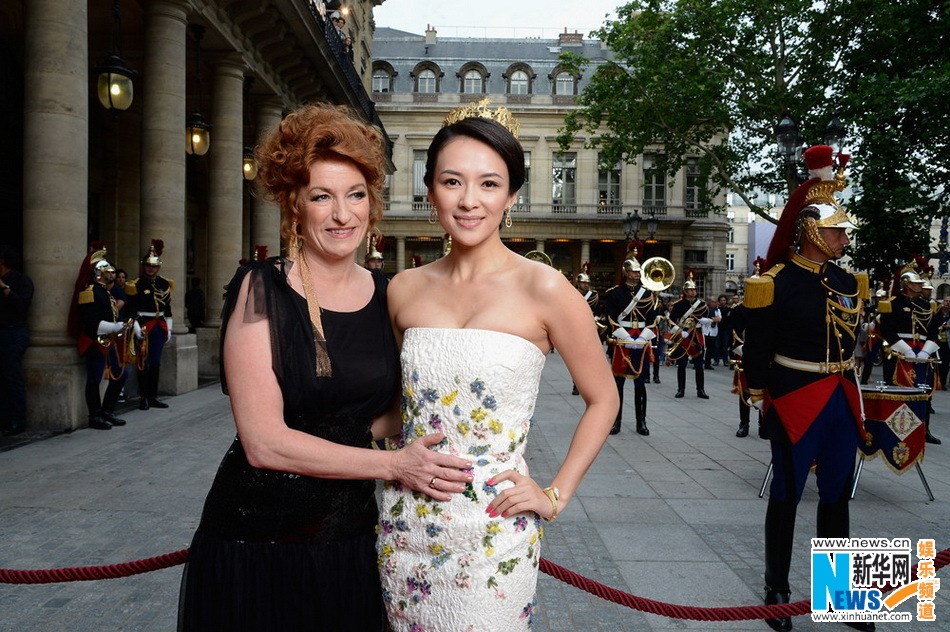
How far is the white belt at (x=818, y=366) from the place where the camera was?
4.11 m

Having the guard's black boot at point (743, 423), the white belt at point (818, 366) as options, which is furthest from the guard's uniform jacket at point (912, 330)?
the white belt at point (818, 366)

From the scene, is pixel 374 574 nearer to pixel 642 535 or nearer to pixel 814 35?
pixel 642 535

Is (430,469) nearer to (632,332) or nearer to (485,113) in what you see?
(485,113)

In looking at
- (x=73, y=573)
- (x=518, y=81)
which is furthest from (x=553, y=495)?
(x=518, y=81)

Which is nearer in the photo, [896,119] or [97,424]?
[97,424]

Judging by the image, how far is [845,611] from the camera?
10.3 ft

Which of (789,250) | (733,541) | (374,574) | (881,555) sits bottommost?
(733,541)

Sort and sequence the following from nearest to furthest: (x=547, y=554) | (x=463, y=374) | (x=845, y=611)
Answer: (x=463, y=374)
(x=845, y=611)
(x=547, y=554)

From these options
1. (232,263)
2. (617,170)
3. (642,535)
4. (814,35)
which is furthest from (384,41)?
(642,535)

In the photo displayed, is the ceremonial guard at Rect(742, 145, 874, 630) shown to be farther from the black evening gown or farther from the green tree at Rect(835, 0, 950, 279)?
the green tree at Rect(835, 0, 950, 279)

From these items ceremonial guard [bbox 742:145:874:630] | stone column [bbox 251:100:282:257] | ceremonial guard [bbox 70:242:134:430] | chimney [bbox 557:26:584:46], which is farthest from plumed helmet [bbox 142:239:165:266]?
chimney [bbox 557:26:584:46]

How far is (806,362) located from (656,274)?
781 centimetres

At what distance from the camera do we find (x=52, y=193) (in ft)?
28.7

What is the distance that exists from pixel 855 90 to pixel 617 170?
26.2 m
